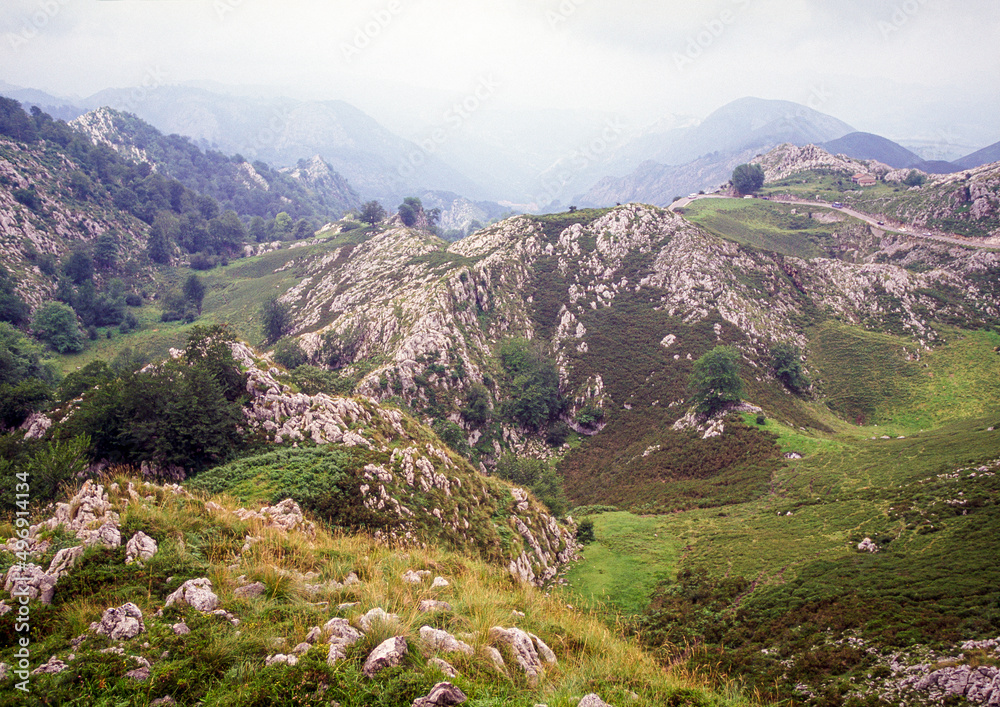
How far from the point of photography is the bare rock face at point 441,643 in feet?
24.4

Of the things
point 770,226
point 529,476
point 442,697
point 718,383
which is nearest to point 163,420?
point 442,697

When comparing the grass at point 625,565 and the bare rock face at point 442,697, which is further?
the grass at point 625,565

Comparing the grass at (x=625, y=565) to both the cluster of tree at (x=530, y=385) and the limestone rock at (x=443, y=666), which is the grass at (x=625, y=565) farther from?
the cluster of tree at (x=530, y=385)

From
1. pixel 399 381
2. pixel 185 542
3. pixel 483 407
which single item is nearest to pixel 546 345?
pixel 483 407

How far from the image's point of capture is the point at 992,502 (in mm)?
18453

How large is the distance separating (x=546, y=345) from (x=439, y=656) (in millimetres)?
61507

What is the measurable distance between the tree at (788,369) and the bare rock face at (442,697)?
205ft

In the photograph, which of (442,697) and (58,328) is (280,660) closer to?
(442,697)

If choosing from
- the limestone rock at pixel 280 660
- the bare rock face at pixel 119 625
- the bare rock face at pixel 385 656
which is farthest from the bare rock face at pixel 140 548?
the bare rock face at pixel 385 656

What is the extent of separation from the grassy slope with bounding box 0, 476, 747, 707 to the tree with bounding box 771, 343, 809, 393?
2253 inches

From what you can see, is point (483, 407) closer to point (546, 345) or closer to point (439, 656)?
point (546, 345)

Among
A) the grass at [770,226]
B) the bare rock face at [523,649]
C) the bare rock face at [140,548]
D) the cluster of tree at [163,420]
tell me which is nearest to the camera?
the bare rock face at [523,649]

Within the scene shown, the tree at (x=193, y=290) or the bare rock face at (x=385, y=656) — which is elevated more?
the tree at (x=193, y=290)

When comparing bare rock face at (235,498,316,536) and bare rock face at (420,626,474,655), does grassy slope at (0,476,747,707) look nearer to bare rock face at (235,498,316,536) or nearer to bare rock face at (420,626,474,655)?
bare rock face at (420,626,474,655)
